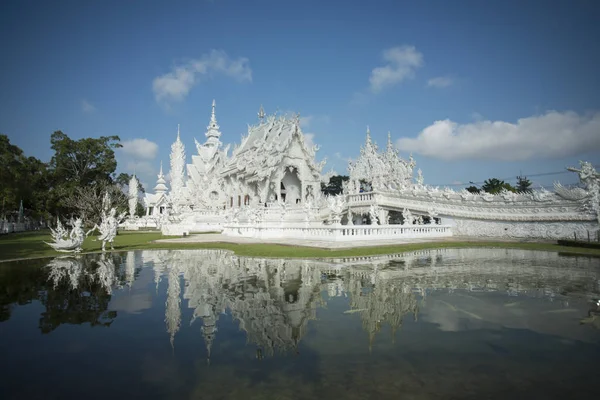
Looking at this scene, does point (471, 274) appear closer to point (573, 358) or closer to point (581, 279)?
point (581, 279)

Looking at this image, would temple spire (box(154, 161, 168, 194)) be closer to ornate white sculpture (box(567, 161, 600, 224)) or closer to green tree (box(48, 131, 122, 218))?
green tree (box(48, 131, 122, 218))

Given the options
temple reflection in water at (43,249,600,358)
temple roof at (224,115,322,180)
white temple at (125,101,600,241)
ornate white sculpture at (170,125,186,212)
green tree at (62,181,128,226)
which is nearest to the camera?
temple reflection in water at (43,249,600,358)

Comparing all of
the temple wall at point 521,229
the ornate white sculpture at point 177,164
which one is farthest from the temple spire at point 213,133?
the temple wall at point 521,229

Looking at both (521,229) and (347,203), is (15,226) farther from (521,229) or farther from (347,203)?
(521,229)

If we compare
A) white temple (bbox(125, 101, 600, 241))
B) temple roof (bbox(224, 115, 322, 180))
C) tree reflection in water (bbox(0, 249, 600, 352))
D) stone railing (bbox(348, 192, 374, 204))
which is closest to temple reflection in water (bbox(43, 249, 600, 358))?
tree reflection in water (bbox(0, 249, 600, 352))

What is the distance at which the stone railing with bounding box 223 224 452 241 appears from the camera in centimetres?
1750

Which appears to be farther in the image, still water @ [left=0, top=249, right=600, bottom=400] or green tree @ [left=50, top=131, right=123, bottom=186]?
green tree @ [left=50, top=131, right=123, bottom=186]

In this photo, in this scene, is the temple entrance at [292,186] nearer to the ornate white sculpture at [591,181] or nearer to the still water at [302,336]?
the ornate white sculpture at [591,181]

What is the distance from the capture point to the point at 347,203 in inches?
1129

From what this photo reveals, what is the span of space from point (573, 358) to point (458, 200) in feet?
73.7

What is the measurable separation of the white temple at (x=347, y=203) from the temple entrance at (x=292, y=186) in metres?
0.11

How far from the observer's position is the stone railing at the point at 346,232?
17.5 meters

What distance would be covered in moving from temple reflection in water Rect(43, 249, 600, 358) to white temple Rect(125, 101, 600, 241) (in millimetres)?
7462

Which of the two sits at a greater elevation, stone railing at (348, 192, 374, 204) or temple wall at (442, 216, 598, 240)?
stone railing at (348, 192, 374, 204)
